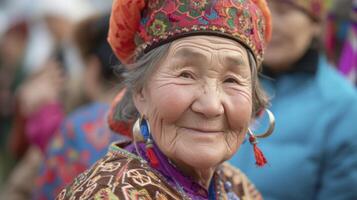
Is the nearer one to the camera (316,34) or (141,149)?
(141,149)

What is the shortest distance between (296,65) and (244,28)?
83.1 inches

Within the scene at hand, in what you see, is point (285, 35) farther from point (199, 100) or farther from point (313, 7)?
point (199, 100)

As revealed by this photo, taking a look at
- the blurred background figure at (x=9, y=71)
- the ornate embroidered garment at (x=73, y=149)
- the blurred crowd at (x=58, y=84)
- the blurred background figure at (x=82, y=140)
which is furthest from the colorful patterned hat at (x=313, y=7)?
the blurred background figure at (x=9, y=71)

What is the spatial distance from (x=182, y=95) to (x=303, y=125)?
197 cm

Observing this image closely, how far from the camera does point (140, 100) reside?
10.8 ft

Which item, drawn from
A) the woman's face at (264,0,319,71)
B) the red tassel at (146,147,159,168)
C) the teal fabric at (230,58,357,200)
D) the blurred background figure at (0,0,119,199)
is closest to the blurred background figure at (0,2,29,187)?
the blurred background figure at (0,0,119,199)

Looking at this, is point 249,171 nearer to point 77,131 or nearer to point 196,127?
point 77,131

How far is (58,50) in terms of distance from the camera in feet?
24.7

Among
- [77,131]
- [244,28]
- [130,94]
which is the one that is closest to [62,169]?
[77,131]

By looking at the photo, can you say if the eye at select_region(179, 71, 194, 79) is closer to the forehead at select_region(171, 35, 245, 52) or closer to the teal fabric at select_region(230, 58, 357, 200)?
the forehead at select_region(171, 35, 245, 52)

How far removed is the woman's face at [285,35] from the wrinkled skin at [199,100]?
2018 mm

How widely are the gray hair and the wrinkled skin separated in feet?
0.10

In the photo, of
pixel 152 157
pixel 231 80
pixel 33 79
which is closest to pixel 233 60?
pixel 231 80

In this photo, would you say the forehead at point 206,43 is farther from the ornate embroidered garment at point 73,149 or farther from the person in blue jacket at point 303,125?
the ornate embroidered garment at point 73,149
